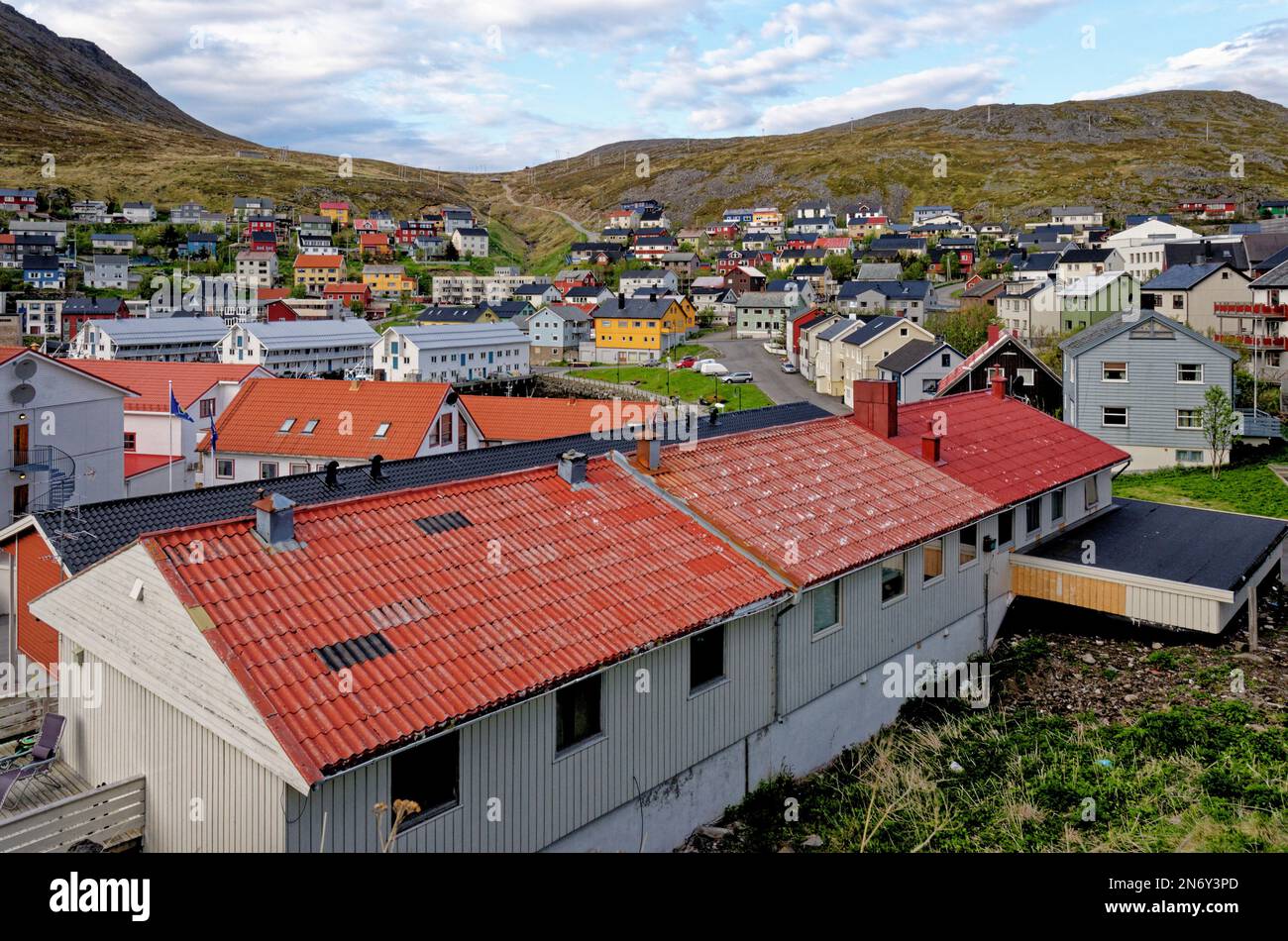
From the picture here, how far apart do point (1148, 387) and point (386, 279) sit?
126782 mm

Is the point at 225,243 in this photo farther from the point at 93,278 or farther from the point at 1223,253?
the point at 1223,253

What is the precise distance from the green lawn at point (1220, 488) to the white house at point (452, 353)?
6522 cm

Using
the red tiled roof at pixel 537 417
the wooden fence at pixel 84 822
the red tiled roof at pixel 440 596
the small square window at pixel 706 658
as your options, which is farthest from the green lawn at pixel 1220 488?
the wooden fence at pixel 84 822

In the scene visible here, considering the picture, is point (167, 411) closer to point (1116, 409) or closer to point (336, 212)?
point (1116, 409)

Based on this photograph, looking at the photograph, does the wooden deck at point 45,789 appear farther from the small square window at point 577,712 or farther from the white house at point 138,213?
the white house at point 138,213

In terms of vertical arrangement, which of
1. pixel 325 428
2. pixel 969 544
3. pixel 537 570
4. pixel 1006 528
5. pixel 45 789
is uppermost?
pixel 325 428

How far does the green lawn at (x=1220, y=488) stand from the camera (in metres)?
28.7

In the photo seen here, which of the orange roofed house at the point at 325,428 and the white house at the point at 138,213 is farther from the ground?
the white house at the point at 138,213

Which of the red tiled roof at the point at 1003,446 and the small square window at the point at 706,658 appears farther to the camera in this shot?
the red tiled roof at the point at 1003,446

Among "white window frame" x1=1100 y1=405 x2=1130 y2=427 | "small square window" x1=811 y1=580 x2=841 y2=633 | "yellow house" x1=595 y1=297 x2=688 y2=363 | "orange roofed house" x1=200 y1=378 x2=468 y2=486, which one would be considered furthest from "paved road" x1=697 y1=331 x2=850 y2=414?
"small square window" x1=811 y1=580 x2=841 y2=633

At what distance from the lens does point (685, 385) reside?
249 feet

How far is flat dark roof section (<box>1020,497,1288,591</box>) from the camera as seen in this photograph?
62.1 ft

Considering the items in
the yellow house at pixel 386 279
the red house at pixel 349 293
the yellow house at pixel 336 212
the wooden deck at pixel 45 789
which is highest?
the yellow house at pixel 336 212

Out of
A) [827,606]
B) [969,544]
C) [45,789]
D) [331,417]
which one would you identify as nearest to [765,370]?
[331,417]
